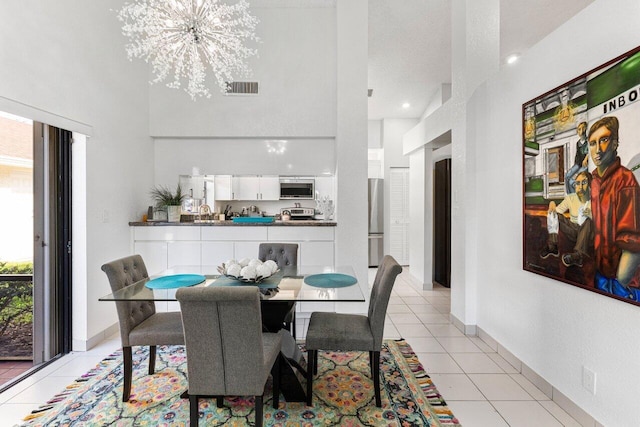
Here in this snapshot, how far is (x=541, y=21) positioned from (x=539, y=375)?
4286mm

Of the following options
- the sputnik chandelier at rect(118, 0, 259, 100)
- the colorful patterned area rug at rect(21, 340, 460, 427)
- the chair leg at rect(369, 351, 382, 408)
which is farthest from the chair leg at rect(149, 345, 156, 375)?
the sputnik chandelier at rect(118, 0, 259, 100)

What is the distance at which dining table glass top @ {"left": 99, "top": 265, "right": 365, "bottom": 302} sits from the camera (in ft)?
6.57

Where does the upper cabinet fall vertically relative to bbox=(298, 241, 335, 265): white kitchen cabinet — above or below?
above

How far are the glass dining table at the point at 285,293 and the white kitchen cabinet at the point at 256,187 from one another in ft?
8.76

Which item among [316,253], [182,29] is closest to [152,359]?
[316,253]

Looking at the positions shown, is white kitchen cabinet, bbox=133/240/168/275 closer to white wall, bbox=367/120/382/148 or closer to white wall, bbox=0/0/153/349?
white wall, bbox=0/0/153/349

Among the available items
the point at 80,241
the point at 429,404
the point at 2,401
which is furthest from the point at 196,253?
the point at 429,404

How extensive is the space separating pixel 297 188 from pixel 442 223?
249 cm

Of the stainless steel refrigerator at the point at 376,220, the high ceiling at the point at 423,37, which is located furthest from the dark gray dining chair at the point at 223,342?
the stainless steel refrigerator at the point at 376,220

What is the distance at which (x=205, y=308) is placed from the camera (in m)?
1.61

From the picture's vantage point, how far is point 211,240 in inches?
157

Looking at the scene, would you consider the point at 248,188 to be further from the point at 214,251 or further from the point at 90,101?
the point at 90,101

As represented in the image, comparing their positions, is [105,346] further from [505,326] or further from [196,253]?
[505,326]

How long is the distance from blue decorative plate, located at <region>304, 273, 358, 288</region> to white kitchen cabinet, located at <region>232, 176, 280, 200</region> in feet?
9.45
